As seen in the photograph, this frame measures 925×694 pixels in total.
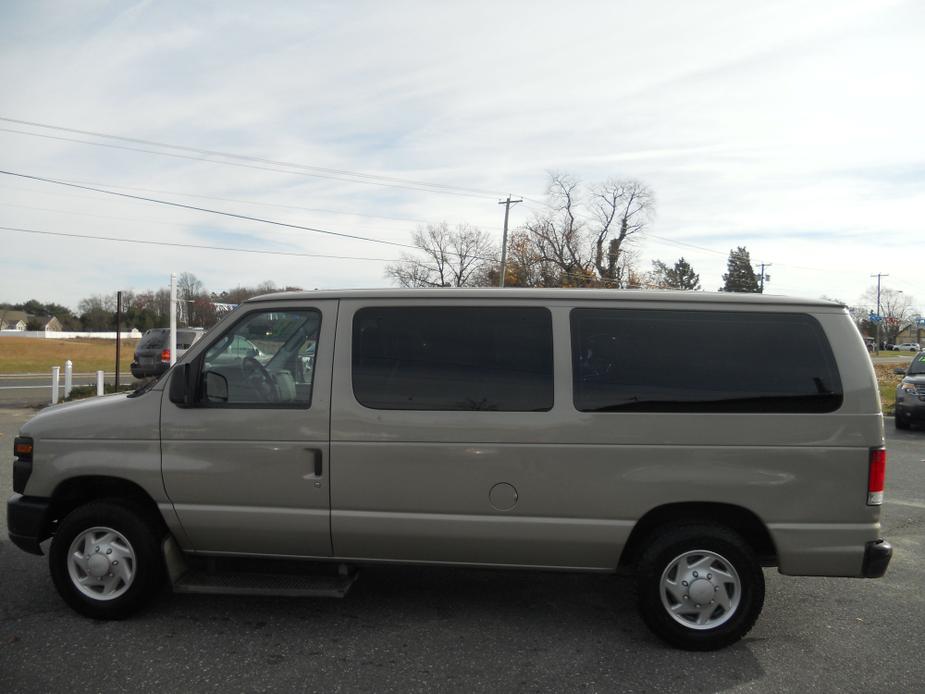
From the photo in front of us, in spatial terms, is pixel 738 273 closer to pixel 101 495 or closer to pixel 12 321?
pixel 101 495

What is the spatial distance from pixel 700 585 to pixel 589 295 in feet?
5.64

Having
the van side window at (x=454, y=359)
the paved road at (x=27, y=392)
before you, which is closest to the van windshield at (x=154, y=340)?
the paved road at (x=27, y=392)

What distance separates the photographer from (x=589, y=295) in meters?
4.13

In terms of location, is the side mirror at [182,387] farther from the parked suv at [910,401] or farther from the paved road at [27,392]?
the paved road at [27,392]

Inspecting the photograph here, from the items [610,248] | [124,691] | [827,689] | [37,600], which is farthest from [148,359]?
[610,248]

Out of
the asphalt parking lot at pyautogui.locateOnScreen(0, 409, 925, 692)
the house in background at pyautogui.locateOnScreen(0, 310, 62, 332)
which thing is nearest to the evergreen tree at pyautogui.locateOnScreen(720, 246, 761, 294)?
Result: the asphalt parking lot at pyautogui.locateOnScreen(0, 409, 925, 692)

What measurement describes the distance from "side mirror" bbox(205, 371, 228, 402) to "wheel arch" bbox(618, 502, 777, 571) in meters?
2.46

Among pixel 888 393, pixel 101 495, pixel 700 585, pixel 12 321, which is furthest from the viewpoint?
pixel 12 321

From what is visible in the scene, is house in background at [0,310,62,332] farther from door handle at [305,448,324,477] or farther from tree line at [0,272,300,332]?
door handle at [305,448,324,477]

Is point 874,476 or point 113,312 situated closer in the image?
point 874,476

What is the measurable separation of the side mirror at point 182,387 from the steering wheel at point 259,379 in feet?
1.02

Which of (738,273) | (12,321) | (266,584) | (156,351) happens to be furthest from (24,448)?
(12,321)

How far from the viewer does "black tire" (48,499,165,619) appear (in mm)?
4246

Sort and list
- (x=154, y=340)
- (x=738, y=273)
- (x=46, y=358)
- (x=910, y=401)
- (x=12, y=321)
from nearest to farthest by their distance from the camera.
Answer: (x=910, y=401), (x=154, y=340), (x=46, y=358), (x=738, y=273), (x=12, y=321)
